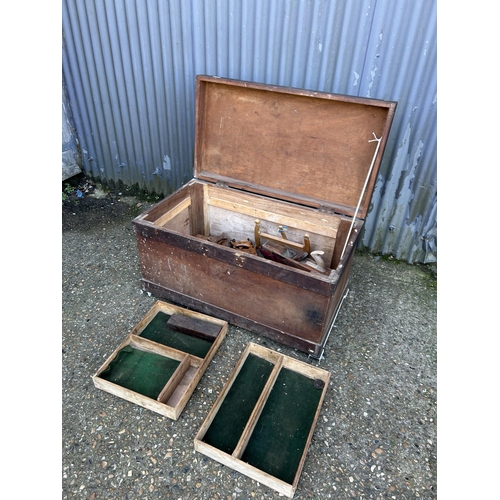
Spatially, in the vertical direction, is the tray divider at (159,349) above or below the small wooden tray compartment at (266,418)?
above

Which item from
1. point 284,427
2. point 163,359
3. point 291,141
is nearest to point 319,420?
point 284,427

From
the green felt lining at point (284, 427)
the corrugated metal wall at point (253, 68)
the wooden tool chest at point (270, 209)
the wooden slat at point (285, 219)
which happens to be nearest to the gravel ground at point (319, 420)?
the green felt lining at point (284, 427)

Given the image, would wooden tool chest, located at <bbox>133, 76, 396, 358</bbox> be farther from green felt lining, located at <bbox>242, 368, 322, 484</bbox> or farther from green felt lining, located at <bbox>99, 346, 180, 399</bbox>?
green felt lining, located at <bbox>99, 346, 180, 399</bbox>

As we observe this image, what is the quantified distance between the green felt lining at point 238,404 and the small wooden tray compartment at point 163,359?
24 cm

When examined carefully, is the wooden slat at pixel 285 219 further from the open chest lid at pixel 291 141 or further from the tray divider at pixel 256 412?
the tray divider at pixel 256 412

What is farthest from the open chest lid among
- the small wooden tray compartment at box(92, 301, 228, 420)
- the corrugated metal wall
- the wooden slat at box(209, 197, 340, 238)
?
the small wooden tray compartment at box(92, 301, 228, 420)

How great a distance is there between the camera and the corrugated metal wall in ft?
9.20

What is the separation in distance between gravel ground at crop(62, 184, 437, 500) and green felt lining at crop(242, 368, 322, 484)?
0.08 m

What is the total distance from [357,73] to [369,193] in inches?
41.5

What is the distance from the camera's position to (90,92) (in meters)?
4.13

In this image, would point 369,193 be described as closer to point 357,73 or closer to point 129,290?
point 357,73

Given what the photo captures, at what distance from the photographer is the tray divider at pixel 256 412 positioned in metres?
1.99

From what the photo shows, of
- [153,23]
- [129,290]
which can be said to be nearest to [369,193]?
[129,290]

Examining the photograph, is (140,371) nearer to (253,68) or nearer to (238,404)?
(238,404)
